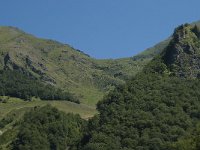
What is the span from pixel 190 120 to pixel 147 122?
13.5 m

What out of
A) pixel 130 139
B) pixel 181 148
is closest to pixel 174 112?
pixel 130 139

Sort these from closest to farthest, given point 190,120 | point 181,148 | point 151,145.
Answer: point 181,148 → point 151,145 → point 190,120

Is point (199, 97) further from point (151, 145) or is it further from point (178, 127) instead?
point (151, 145)

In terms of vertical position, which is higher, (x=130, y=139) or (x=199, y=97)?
(x=199, y=97)

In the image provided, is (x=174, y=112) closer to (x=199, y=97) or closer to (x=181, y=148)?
(x=199, y=97)

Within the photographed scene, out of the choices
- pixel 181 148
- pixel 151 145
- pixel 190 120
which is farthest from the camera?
pixel 190 120

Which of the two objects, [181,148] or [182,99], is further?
[182,99]

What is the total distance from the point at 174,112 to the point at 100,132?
24827 millimetres

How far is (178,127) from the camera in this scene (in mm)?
182125

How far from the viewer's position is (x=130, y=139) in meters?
182

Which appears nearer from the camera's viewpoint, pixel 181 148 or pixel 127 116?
pixel 181 148

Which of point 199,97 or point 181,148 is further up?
point 199,97

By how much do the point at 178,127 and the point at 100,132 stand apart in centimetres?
2652

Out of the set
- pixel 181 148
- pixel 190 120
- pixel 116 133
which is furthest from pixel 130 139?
pixel 181 148
